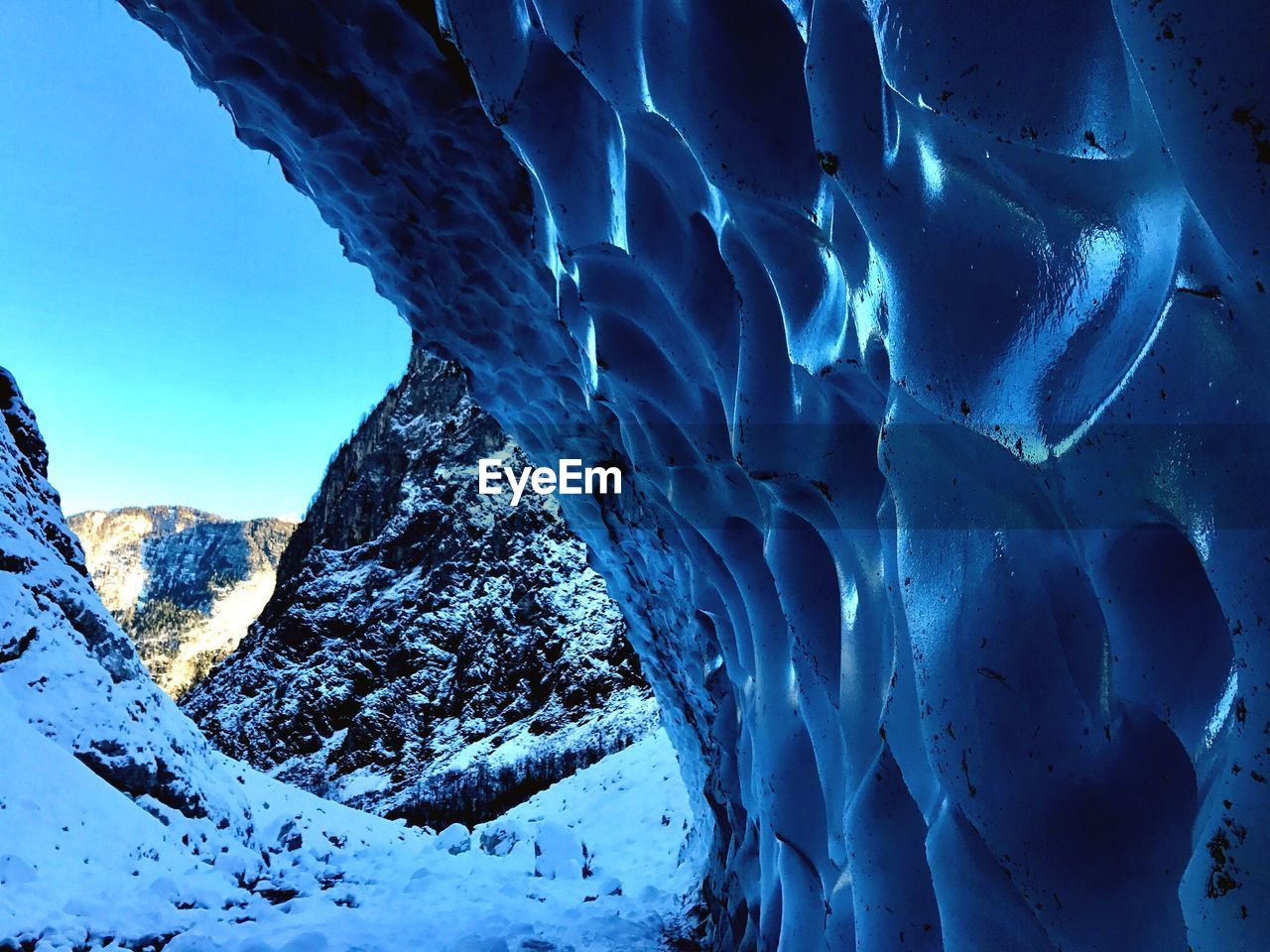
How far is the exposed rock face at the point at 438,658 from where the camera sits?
73.9 ft

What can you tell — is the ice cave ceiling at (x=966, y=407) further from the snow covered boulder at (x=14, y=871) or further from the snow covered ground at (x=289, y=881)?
the snow covered boulder at (x=14, y=871)

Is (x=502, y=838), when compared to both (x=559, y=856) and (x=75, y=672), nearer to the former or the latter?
(x=559, y=856)

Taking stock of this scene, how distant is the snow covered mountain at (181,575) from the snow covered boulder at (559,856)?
52597mm

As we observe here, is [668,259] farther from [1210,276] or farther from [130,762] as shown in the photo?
[130,762]

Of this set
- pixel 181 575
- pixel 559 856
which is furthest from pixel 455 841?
pixel 181 575

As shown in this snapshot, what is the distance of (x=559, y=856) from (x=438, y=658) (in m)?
21.0

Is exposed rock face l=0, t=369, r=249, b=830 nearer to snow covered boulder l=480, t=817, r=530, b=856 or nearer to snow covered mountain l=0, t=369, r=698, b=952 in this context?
snow covered mountain l=0, t=369, r=698, b=952

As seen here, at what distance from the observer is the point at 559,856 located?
7.02 m

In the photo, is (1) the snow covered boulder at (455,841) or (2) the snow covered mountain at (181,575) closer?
(1) the snow covered boulder at (455,841)

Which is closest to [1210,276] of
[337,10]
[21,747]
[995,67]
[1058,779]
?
[995,67]

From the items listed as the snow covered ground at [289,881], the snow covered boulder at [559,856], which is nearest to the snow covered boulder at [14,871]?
the snow covered ground at [289,881]

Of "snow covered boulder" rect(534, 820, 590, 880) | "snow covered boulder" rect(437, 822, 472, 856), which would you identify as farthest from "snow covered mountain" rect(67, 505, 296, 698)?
"snow covered boulder" rect(534, 820, 590, 880)

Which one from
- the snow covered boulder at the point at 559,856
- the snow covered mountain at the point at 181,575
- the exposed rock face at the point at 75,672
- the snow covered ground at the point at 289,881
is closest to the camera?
the snow covered ground at the point at 289,881

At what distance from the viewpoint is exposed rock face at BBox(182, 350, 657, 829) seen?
887 inches
